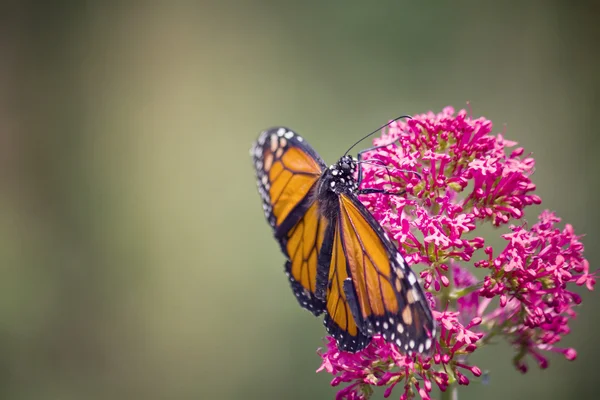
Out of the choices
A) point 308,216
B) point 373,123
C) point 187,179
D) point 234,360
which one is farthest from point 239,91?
point 308,216

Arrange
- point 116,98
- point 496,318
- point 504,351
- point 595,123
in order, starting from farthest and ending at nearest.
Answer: point 116,98, point 595,123, point 504,351, point 496,318

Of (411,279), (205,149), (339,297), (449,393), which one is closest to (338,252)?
(339,297)

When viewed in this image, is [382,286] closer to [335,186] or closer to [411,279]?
[411,279]

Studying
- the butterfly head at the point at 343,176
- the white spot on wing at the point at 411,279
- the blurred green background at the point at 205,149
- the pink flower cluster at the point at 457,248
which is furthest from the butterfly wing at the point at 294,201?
the blurred green background at the point at 205,149

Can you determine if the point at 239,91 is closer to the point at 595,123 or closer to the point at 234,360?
the point at 234,360

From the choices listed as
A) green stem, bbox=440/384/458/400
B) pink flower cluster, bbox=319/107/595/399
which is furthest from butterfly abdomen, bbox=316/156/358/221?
green stem, bbox=440/384/458/400
